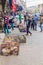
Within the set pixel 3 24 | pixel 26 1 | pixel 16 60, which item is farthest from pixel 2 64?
pixel 26 1

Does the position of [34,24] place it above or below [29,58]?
below

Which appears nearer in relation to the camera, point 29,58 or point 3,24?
point 29,58

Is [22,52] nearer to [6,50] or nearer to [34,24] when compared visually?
[6,50]

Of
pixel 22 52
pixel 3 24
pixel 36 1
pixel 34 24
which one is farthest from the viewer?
pixel 36 1

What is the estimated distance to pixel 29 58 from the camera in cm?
1202

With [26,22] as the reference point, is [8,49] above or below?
above

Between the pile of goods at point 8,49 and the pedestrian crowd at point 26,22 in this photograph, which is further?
the pedestrian crowd at point 26,22

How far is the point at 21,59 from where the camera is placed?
38.4 feet

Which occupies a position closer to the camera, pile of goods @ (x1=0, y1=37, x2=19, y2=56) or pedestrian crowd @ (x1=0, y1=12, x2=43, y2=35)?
pile of goods @ (x1=0, y1=37, x2=19, y2=56)

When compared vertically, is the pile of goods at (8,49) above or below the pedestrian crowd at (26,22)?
above

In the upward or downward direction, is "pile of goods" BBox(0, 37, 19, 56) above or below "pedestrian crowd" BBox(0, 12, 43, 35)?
above

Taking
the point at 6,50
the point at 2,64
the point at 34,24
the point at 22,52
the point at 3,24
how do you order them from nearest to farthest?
the point at 2,64
the point at 6,50
the point at 22,52
the point at 3,24
the point at 34,24

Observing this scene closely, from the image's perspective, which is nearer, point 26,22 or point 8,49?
point 8,49

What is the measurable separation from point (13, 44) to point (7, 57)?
0.95 meters
